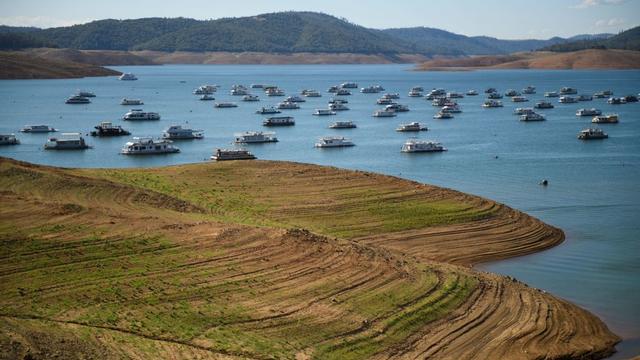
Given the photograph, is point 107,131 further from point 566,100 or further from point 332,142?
point 566,100

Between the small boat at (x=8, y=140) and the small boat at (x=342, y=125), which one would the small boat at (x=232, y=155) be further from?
the small boat at (x=342, y=125)

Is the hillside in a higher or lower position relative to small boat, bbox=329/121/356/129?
higher

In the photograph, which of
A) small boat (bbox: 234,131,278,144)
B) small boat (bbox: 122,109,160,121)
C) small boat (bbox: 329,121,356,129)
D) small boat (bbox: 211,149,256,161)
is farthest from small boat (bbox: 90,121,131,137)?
small boat (bbox: 211,149,256,161)

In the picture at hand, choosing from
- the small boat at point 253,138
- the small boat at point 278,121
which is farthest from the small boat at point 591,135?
the small boat at point 278,121

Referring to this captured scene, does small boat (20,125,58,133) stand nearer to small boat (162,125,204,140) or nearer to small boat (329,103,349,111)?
small boat (162,125,204,140)

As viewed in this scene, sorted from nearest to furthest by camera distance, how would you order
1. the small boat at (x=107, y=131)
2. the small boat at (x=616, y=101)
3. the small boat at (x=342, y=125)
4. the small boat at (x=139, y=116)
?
1. the small boat at (x=107, y=131)
2. the small boat at (x=342, y=125)
3. the small boat at (x=139, y=116)
4. the small boat at (x=616, y=101)

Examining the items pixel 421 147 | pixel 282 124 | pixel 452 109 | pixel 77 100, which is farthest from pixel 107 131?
pixel 452 109
